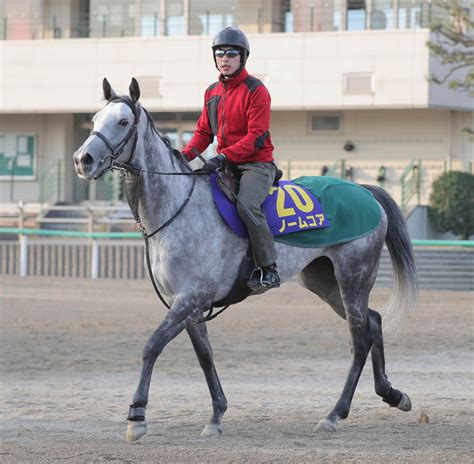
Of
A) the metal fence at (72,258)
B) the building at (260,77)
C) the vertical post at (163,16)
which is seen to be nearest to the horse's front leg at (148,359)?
Result: the metal fence at (72,258)

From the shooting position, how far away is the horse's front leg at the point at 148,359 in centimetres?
731

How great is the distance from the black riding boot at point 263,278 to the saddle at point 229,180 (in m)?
0.51

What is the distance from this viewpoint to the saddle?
8.06 meters

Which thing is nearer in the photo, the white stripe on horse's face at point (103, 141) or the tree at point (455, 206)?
the white stripe on horse's face at point (103, 141)

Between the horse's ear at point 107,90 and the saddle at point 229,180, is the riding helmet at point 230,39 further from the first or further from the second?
the horse's ear at point 107,90

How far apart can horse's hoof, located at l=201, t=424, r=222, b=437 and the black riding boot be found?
987mm

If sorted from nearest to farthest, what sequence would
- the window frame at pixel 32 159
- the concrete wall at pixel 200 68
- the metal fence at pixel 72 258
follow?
the metal fence at pixel 72 258
the concrete wall at pixel 200 68
the window frame at pixel 32 159

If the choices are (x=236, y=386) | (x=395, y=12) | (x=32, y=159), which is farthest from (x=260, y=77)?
(x=236, y=386)

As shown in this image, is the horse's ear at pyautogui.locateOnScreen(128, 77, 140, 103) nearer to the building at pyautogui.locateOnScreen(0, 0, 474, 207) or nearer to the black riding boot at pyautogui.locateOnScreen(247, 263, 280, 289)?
the black riding boot at pyautogui.locateOnScreen(247, 263, 280, 289)

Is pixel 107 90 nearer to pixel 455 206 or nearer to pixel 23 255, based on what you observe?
pixel 23 255

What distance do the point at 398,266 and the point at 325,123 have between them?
80.8ft

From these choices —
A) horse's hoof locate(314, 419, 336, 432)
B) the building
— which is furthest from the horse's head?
the building

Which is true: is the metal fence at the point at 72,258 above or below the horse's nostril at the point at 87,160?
below

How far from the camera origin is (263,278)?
801cm
